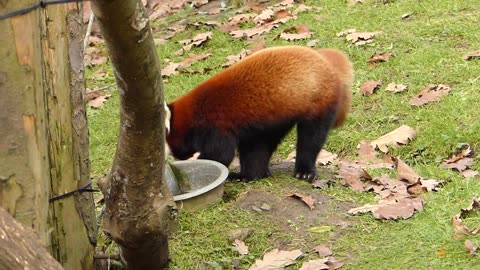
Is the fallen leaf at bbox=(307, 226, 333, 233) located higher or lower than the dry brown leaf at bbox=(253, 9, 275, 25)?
lower

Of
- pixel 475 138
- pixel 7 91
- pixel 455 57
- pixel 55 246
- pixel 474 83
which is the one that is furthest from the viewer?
pixel 455 57

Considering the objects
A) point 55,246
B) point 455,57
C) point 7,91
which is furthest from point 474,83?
point 7,91

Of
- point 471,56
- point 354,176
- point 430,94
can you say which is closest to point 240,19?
point 471,56

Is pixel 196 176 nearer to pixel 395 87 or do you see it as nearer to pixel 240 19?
pixel 395 87

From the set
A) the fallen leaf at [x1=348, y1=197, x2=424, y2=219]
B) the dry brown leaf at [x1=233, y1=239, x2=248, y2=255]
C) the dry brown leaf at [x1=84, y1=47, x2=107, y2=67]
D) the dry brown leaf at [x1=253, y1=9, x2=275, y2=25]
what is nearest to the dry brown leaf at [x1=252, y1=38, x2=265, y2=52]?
the dry brown leaf at [x1=253, y1=9, x2=275, y2=25]

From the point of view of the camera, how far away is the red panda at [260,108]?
557 centimetres

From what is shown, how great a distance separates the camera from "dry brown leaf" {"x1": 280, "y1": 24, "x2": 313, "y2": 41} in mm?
8203

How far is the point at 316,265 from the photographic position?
4145 millimetres

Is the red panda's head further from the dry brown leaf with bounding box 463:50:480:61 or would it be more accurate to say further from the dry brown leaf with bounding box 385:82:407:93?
the dry brown leaf with bounding box 463:50:480:61

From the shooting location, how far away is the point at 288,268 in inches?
166

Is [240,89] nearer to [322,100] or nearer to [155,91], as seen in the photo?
[322,100]

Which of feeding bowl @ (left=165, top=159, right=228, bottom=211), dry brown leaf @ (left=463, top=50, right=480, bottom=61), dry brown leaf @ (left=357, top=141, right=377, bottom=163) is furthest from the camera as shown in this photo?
dry brown leaf @ (left=463, top=50, right=480, bottom=61)

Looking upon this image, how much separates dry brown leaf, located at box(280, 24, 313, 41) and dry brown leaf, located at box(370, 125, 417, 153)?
7.99 feet

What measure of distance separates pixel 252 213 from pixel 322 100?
3.78 feet
